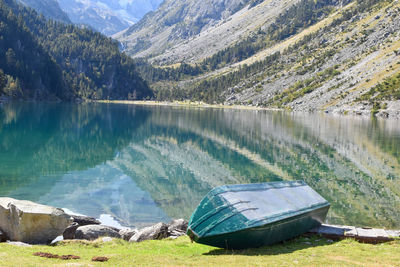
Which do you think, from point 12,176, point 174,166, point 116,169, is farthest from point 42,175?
point 174,166

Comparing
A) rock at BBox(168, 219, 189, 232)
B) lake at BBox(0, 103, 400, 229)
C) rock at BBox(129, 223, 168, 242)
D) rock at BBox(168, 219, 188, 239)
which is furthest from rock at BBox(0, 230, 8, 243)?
rock at BBox(168, 219, 189, 232)

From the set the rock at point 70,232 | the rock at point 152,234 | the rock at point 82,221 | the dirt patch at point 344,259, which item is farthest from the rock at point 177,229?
the dirt patch at point 344,259

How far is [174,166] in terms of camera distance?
184 ft

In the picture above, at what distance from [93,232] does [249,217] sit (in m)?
10.8

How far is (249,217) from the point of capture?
19547 millimetres

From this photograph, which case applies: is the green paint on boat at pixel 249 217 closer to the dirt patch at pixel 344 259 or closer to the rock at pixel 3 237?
the dirt patch at pixel 344 259

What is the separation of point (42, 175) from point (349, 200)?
3423cm

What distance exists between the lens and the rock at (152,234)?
79.0 ft

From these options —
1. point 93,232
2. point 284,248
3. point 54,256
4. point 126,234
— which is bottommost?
point 126,234

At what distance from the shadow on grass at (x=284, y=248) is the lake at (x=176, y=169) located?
33.4 feet

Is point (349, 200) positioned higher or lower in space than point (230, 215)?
lower

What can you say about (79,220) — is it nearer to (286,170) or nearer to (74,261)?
(74,261)

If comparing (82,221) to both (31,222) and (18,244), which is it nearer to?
(31,222)

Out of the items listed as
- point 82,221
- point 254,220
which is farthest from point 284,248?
point 82,221
